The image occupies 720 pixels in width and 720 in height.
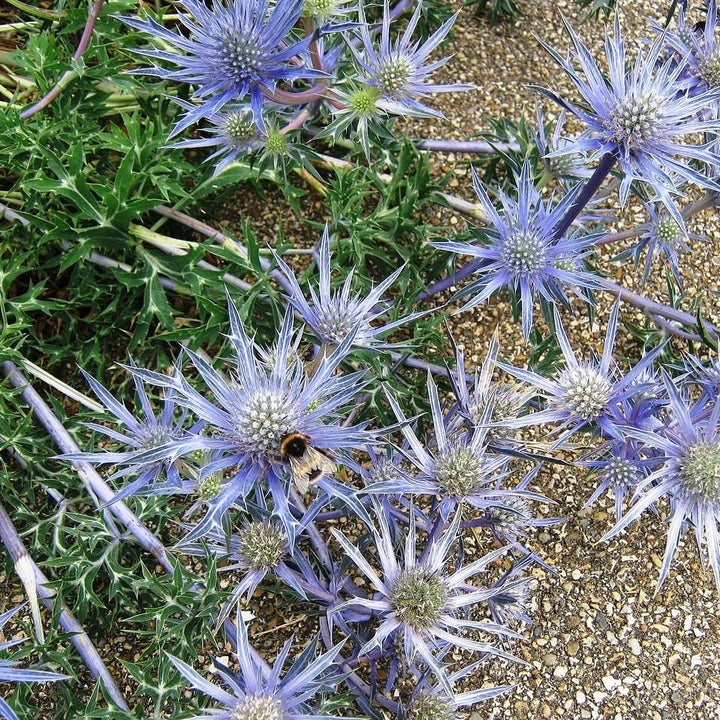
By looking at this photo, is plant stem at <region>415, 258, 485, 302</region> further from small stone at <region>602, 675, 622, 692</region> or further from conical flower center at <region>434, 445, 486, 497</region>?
small stone at <region>602, 675, 622, 692</region>

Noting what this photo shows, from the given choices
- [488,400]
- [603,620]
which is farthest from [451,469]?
[603,620]

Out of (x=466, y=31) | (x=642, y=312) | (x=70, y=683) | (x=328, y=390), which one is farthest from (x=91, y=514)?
(x=466, y=31)

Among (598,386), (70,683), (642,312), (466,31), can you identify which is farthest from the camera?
(466,31)

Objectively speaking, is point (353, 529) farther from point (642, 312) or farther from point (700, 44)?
point (700, 44)

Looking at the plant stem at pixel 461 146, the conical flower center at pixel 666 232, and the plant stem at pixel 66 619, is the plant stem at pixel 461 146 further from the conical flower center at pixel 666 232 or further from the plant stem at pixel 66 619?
the plant stem at pixel 66 619

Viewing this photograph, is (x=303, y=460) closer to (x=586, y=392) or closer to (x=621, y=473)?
(x=586, y=392)

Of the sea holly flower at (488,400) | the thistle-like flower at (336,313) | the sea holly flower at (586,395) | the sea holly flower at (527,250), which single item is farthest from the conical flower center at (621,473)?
the thistle-like flower at (336,313)

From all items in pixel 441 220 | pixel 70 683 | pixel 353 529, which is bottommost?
pixel 70 683
